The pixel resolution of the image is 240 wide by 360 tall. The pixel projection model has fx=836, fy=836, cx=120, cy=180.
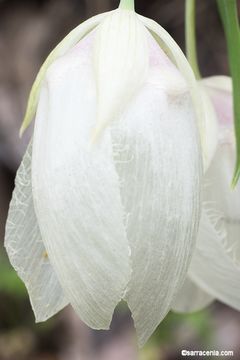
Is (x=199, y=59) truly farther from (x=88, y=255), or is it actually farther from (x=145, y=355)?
(x=88, y=255)

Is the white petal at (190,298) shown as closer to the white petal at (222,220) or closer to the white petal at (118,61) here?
the white petal at (222,220)

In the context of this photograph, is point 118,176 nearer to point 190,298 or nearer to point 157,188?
point 157,188

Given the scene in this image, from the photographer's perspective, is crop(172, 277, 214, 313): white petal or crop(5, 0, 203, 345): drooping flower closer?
crop(5, 0, 203, 345): drooping flower

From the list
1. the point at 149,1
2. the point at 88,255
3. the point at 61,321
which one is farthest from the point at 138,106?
the point at 149,1

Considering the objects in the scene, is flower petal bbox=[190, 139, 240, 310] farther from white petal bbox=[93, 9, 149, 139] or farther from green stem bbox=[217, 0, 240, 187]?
white petal bbox=[93, 9, 149, 139]

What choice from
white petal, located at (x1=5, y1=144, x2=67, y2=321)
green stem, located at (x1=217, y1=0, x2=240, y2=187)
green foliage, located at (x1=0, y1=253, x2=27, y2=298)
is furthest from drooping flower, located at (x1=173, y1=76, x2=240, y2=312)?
green foliage, located at (x1=0, y1=253, x2=27, y2=298)

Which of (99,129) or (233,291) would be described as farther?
(233,291)

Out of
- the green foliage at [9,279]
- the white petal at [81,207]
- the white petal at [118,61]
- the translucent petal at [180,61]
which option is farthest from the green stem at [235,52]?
the green foliage at [9,279]
